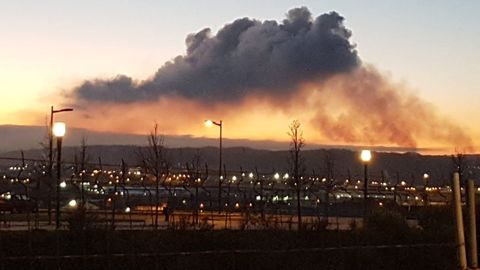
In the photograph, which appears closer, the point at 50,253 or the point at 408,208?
the point at 50,253

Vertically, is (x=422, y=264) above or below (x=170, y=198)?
below

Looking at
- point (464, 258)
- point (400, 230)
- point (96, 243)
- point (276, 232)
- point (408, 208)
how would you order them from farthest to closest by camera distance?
point (408, 208) < point (400, 230) < point (276, 232) < point (96, 243) < point (464, 258)

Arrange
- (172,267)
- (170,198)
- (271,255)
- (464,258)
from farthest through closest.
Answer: (170,198) < (271,255) < (172,267) < (464,258)

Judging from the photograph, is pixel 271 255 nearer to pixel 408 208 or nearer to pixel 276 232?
pixel 276 232

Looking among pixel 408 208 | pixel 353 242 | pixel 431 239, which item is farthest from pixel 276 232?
pixel 408 208

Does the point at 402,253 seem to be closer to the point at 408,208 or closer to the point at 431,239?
the point at 431,239

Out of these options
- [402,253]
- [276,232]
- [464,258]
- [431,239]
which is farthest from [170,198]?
[464,258]

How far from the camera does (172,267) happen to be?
690 inches

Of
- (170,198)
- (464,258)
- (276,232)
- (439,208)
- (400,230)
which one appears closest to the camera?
(464,258)

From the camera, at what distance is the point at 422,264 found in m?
20.7

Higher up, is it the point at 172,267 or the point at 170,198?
the point at 170,198

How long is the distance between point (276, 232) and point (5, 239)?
7.79m

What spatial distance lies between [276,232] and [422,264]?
5.58 m

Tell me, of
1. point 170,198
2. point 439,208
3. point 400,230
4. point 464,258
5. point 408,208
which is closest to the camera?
point 464,258
